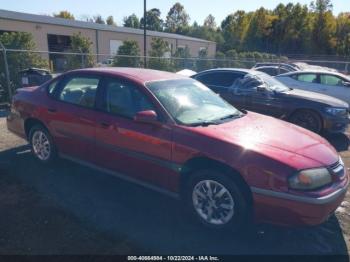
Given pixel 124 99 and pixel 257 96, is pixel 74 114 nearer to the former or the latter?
pixel 124 99

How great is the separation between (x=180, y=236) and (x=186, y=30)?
80360 mm

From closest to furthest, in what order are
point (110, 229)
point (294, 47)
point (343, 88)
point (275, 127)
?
point (110, 229), point (275, 127), point (343, 88), point (294, 47)

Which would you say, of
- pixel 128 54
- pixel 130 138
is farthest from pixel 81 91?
pixel 128 54

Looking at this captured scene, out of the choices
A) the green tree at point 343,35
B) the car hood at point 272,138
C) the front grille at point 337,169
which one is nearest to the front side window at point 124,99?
the car hood at point 272,138

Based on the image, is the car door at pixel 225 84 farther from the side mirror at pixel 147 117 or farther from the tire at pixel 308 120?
the side mirror at pixel 147 117

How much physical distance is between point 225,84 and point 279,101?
151cm

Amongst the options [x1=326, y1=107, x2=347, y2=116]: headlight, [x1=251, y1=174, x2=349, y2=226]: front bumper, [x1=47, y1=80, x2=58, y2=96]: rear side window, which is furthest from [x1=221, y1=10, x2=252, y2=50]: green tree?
[x1=251, y1=174, x2=349, y2=226]: front bumper

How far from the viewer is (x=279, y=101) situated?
7.38 metres

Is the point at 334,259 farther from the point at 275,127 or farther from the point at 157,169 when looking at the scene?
the point at 157,169

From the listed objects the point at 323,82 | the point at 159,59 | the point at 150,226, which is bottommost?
the point at 150,226

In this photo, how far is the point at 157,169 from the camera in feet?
12.2

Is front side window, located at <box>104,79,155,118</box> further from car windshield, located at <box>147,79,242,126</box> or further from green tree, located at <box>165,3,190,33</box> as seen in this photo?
green tree, located at <box>165,3,190,33</box>

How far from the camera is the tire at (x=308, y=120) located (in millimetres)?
7102

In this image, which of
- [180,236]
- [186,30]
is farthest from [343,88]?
[186,30]
